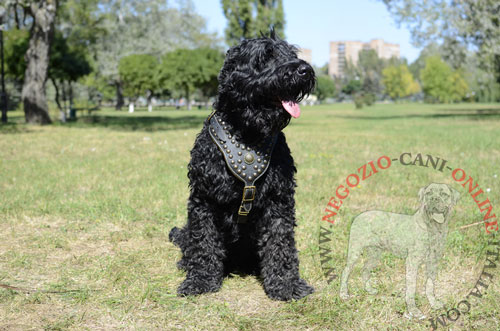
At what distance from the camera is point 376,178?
7.75 m

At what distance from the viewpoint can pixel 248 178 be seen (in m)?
3.15

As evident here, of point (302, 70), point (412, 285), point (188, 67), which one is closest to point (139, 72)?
point (188, 67)

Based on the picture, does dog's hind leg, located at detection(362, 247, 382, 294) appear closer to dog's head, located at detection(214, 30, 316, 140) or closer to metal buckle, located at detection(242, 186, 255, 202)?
metal buckle, located at detection(242, 186, 255, 202)

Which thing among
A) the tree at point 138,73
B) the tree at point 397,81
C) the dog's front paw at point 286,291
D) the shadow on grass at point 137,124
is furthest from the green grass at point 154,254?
the tree at point 397,81

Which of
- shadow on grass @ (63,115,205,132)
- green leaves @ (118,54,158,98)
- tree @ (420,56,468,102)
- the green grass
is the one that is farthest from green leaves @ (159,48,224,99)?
tree @ (420,56,468,102)

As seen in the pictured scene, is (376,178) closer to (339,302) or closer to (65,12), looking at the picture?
(339,302)

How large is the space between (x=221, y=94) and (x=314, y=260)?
182 cm

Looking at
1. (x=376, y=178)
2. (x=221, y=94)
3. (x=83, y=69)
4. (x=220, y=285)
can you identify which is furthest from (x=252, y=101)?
(x=83, y=69)

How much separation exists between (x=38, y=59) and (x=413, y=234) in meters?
20.3

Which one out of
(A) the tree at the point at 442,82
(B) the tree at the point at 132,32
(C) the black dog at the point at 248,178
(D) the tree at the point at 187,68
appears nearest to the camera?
(C) the black dog at the point at 248,178

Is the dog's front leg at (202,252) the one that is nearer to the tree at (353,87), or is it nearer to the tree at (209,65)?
the tree at (209,65)

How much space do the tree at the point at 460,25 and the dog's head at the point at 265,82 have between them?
23625mm

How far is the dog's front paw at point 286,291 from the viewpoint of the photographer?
3.29 metres

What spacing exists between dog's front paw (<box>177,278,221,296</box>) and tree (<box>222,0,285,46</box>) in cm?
3173
